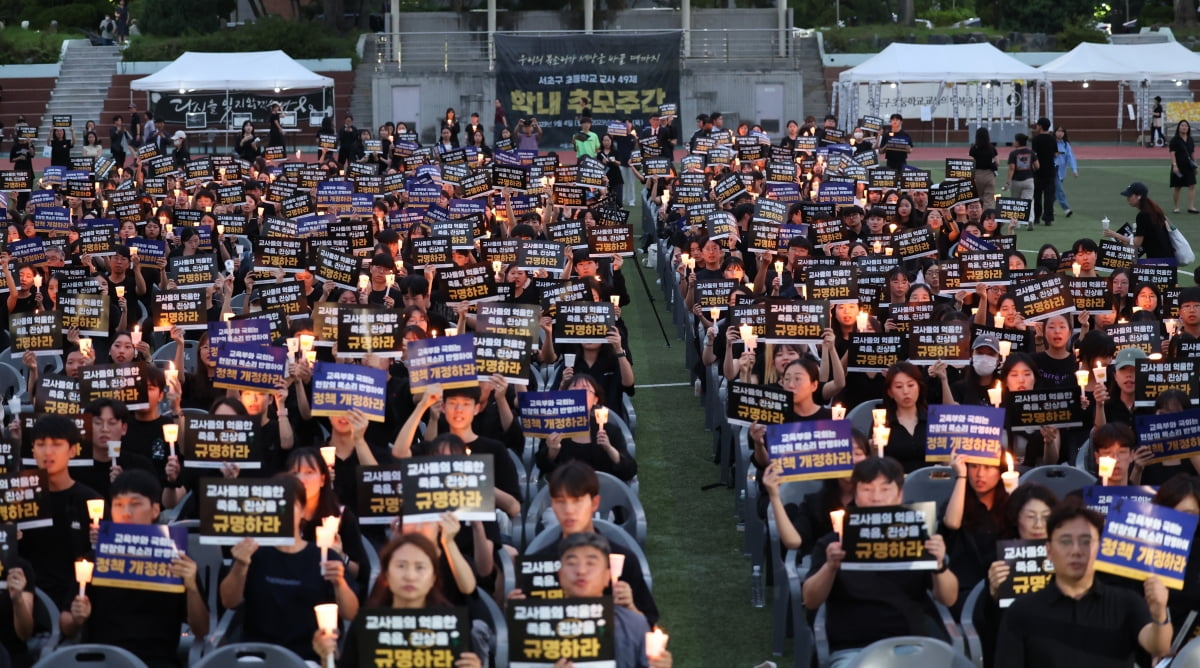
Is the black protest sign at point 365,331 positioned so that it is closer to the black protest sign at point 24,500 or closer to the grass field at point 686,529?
the grass field at point 686,529

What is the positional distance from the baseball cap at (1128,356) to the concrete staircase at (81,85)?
42.5 meters

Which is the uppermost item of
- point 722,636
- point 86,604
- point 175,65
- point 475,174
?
point 175,65

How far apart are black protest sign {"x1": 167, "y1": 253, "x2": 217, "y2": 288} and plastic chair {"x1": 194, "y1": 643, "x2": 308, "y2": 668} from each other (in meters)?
8.94

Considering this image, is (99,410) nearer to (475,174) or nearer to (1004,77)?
(475,174)


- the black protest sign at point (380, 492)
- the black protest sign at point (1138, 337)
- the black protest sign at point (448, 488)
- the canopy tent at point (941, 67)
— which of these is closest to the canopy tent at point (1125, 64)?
the canopy tent at point (941, 67)

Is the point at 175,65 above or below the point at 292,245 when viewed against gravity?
above

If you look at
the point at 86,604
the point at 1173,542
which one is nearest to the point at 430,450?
the point at 86,604

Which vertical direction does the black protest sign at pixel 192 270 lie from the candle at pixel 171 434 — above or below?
above

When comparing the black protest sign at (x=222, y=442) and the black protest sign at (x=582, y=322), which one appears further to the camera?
the black protest sign at (x=582, y=322)

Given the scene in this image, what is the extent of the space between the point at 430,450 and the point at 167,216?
1322 centimetres

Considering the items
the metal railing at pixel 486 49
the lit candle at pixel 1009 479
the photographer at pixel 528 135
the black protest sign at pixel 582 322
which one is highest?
the metal railing at pixel 486 49

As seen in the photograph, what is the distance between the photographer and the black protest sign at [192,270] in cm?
1583

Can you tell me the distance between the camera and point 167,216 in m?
20.9

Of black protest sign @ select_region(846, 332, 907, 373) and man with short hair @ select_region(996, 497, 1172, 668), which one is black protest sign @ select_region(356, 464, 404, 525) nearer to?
man with short hair @ select_region(996, 497, 1172, 668)
